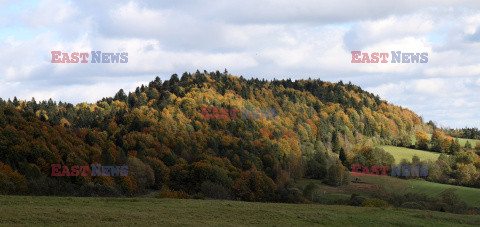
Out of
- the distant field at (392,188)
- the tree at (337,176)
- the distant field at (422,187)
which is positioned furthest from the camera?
the tree at (337,176)

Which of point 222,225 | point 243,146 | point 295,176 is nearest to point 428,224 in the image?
point 222,225

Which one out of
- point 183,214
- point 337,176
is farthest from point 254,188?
point 183,214

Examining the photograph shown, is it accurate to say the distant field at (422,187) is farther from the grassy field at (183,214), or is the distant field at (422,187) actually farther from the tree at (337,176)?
the grassy field at (183,214)

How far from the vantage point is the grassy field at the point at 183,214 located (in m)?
45.5

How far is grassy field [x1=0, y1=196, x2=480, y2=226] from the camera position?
45.5 m

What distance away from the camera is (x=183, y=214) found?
2056 inches

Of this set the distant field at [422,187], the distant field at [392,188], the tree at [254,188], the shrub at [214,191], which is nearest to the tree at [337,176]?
the distant field at [392,188]

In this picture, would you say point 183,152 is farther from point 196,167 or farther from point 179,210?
point 179,210

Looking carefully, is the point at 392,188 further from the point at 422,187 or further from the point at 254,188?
the point at 254,188

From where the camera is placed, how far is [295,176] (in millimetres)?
180375

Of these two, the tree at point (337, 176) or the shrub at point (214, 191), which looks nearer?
the shrub at point (214, 191)

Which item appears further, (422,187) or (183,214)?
(422,187)

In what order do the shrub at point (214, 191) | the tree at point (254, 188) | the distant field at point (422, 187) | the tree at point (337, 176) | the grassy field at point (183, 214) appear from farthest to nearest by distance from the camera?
1. the tree at point (337, 176)
2. the distant field at point (422, 187)
3. the tree at point (254, 188)
4. the shrub at point (214, 191)
5. the grassy field at point (183, 214)

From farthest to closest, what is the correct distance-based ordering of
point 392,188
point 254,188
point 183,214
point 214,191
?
point 392,188
point 254,188
point 214,191
point 183,214
